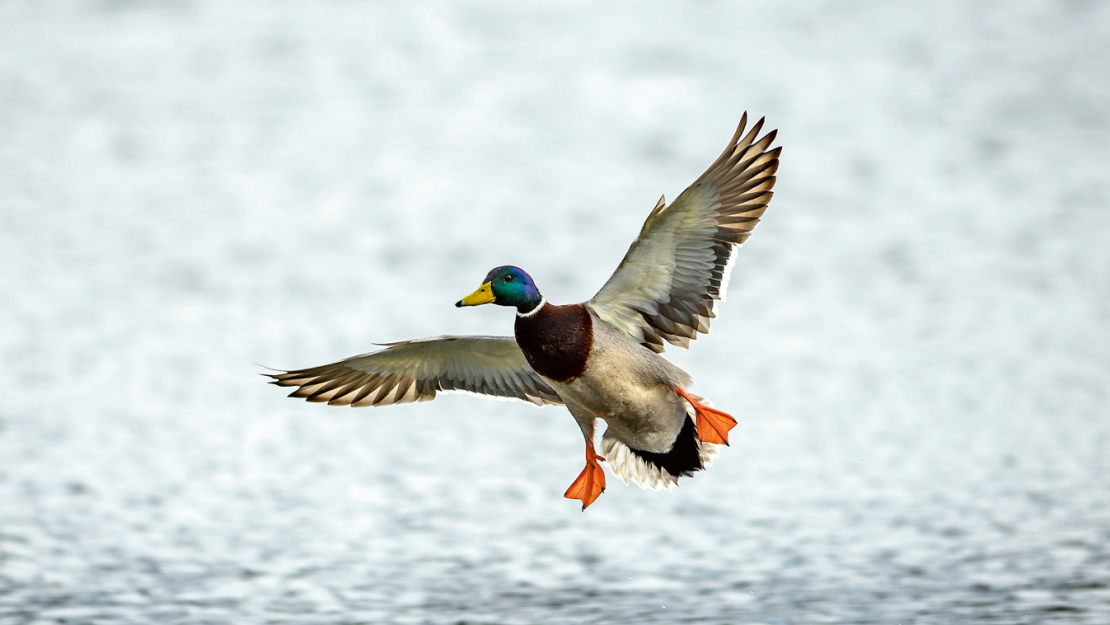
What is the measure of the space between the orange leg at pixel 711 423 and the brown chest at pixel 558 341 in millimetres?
525

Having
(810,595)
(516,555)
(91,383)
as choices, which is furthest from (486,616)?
(91,383)

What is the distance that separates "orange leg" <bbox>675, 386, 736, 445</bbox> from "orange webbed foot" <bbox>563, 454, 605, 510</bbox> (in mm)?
759

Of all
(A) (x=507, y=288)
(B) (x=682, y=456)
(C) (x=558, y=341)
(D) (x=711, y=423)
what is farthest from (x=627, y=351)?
(B) (x=682, y=456)

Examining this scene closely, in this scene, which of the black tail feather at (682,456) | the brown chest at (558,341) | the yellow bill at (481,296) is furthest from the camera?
the black tail feather at (682,456)

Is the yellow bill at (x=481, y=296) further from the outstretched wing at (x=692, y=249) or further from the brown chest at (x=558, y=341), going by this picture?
the outstretched wing at (x=692, y=249)

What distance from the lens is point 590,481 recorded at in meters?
7.11

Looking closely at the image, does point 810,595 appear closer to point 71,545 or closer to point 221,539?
point 221,539

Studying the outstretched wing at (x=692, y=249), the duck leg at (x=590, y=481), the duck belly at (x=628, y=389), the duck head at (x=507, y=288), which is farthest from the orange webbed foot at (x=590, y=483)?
the duck head at (x=507, y=288)

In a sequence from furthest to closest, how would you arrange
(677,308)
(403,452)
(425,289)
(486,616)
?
(425,289) → (403,452) → (486,616) → (677,308)

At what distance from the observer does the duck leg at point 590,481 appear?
704cm

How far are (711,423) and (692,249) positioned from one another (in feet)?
2.65

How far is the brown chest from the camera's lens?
6.40m

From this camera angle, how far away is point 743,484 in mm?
9758

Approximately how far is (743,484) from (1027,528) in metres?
1.91
